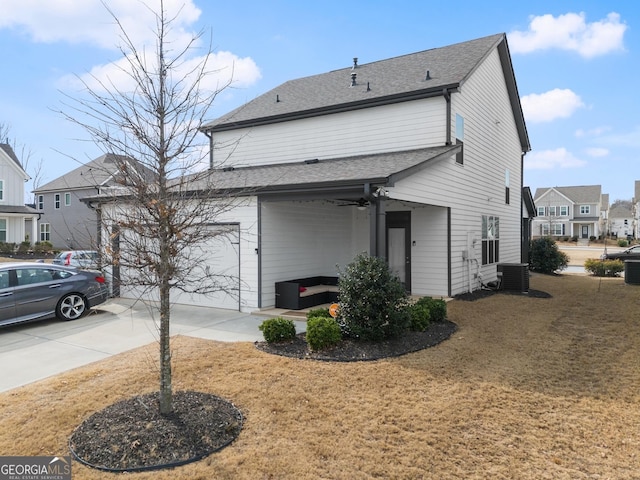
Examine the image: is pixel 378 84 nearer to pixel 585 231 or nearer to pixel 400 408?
pixel 400 408

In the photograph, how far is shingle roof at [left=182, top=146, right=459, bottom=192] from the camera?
855cm

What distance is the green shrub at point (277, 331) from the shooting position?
Result: 270 inches

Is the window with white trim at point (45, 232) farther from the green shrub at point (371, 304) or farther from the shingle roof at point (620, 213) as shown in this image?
the shingle roof at point (620, 213)

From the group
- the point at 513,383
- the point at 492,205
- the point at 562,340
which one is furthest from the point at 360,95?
the point at 513,383

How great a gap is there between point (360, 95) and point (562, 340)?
901 centimetres

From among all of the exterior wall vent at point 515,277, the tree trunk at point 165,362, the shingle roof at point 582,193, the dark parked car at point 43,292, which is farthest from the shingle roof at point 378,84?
the shingle roof at point 582,193

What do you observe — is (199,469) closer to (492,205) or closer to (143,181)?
(143,181)

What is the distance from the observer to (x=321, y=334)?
21.3 ft

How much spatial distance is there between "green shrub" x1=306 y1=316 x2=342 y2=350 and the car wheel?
6.04m

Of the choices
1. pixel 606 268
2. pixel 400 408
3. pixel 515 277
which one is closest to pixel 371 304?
pixel 400 408

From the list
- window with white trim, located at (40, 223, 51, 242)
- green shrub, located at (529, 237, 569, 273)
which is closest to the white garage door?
green shrub, located at (529, 237, 569, 273)

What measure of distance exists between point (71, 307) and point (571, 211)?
61343mm

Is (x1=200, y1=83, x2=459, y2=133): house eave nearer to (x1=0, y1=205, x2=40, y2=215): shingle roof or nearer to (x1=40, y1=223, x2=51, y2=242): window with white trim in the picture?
(x1=0, y1=205, x2=40, y2=215): shingle roof

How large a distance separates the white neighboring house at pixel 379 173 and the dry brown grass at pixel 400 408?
131 inches
